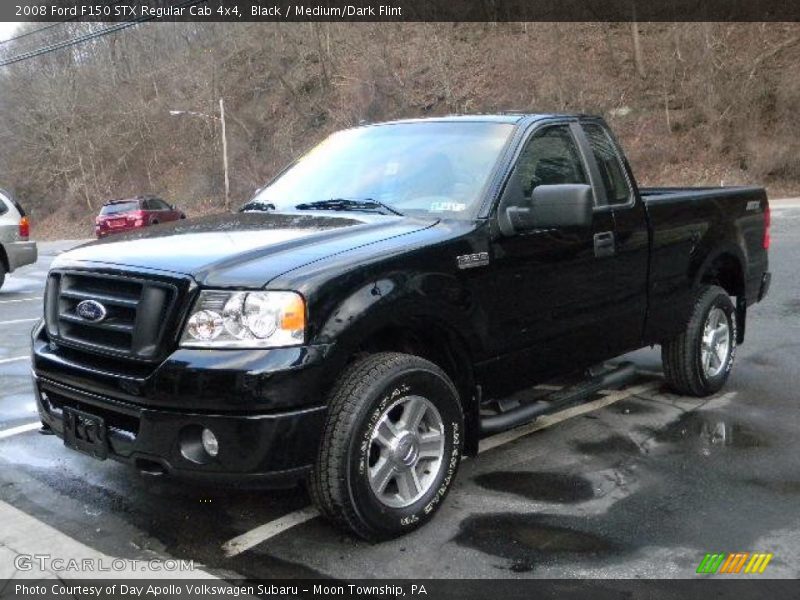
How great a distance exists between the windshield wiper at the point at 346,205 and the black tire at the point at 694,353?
248 cm

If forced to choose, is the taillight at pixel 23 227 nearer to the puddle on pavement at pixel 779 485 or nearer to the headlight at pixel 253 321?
the headlight at pixel 253 321

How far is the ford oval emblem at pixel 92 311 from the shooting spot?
3547mm

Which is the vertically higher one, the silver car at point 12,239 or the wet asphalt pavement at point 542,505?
the silver car at point 12,239

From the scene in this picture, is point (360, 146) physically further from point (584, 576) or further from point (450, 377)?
point (584, 576)

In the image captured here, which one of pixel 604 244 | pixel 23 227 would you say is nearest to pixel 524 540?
pixel 604 244

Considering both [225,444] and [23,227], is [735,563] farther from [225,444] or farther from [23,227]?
[23,227]

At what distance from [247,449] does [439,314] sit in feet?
3.56

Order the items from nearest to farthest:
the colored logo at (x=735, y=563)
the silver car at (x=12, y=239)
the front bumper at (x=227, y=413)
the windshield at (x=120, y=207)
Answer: the front bumper at (x=227, y=413) < the colored logo at (x=735, y=563) < the silver car at (x=12, y=239) < the windshield at (x=120, y=207)

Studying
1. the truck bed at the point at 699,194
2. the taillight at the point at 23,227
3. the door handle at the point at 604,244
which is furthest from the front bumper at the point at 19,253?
the door handle at the point at 604,244

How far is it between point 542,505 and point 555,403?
0.74 metres

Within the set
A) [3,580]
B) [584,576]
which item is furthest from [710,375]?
[3,580]

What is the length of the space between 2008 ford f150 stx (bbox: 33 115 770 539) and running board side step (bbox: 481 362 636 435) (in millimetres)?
22

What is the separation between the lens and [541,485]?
14.0 ft

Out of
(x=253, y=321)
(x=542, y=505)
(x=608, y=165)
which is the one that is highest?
(x=608, y=165)
